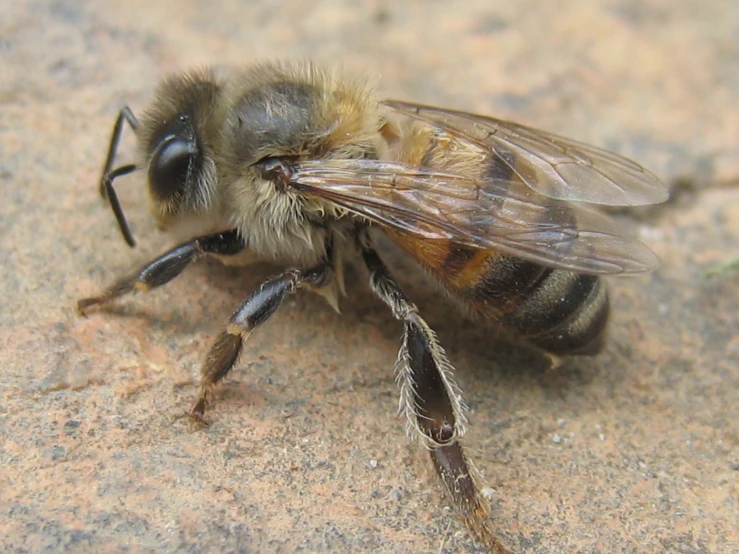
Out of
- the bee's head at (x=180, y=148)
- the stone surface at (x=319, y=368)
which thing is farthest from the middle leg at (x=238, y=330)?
the bee's head at (x=180, y=148)

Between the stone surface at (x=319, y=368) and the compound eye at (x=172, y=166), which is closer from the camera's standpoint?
the stone surface at (x=319, y=368)

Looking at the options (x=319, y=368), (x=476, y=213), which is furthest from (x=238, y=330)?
(x=476, y=213)

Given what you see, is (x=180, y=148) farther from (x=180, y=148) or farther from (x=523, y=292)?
(x=523, y=292)

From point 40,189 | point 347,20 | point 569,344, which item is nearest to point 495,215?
point 569,344

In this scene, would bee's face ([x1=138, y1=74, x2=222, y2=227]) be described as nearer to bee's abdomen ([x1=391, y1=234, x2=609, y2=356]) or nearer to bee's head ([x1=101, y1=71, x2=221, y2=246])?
bee's head ([x1=101, y1=71, x2=221, y2=246])

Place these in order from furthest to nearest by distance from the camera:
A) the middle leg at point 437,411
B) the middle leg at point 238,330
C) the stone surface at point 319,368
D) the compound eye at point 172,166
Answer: the compound eye at point 172,166 → the middle leg at point 238,330 → the middle leg at point 437,411 → the stone surface at point 319,368

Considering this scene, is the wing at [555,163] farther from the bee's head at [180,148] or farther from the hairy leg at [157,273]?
the hairy leg at [157,273]

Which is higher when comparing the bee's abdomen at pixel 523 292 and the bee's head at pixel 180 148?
the bee's head at pixel 180 148

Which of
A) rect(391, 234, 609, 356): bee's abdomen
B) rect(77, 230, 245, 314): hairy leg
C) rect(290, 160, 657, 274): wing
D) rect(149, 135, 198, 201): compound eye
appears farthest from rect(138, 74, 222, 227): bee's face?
rect(391, 234, 609, 356): bee's abdomen
